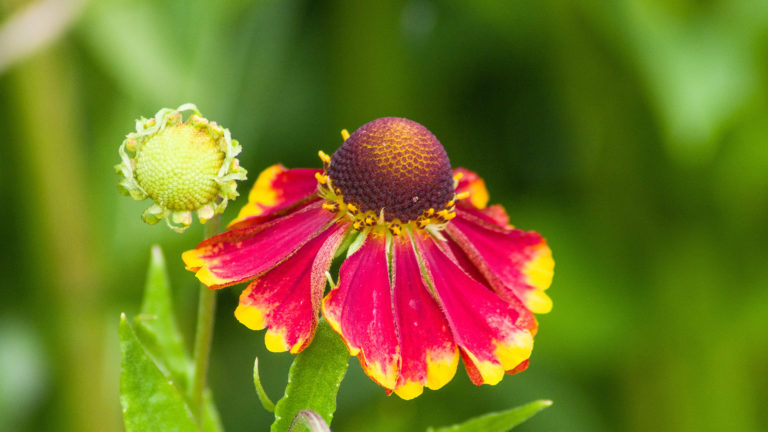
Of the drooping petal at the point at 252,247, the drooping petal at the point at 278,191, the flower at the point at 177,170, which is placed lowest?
the drooping petal at the point at 252,247

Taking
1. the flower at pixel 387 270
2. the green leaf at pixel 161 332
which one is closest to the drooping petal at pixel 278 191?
the flower at pixel 387 270

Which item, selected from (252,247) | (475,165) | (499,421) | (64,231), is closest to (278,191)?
(252,247)

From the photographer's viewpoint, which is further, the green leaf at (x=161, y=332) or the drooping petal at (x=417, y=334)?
the green leaf at (x=161, y=332)

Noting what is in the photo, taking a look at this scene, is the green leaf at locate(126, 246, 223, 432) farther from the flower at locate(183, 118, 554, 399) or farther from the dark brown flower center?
the dark brown flower center

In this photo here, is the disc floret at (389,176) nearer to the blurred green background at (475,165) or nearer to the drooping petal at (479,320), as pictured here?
the drooping petal at (479,320)

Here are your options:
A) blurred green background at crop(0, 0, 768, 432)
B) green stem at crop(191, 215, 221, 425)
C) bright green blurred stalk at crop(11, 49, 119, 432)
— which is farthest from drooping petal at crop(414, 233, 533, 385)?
bright green blurred stalk at crop(11, 49, 119, 432)
